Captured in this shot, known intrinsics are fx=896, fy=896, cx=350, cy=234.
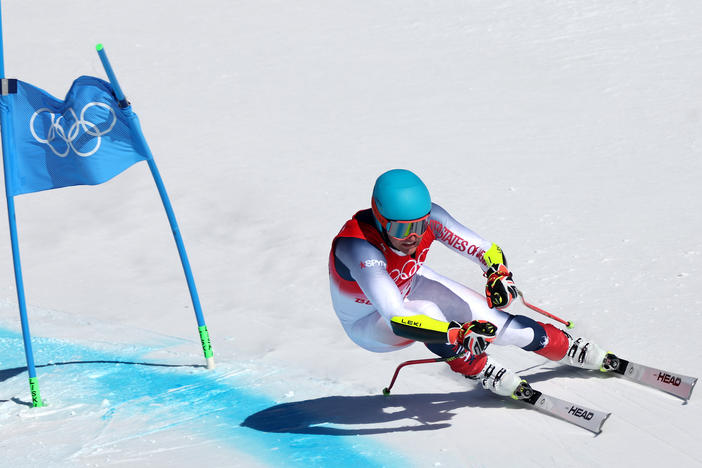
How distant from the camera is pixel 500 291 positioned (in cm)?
537

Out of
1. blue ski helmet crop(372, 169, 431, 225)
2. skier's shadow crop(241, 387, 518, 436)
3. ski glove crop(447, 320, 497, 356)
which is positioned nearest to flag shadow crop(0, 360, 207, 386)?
skier's shadow crop(241, 387, 518, 436)

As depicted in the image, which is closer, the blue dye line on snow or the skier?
the skier

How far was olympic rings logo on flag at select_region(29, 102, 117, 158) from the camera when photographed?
6316 millimetres

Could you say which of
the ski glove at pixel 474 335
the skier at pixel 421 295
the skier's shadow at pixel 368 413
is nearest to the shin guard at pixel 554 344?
the skier at pixel 421 295

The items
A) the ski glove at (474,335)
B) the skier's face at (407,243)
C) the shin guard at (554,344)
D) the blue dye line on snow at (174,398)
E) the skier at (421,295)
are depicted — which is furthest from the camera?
the shin guard at (554,344)

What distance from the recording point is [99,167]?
21.1 feet

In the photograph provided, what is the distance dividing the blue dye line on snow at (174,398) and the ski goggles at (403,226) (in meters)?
1.33

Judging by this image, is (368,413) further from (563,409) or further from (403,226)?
(403,226)

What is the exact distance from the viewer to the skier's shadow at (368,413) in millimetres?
5766

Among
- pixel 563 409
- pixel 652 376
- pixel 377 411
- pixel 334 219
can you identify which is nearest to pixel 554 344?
pixel 563 409

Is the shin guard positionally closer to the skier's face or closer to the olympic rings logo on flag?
the skier's face

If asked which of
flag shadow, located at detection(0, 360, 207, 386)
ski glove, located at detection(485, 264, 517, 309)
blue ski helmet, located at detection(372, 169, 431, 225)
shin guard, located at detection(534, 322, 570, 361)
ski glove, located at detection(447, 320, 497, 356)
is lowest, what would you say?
flag shadow, located at detection(0, 360, 207, 386)

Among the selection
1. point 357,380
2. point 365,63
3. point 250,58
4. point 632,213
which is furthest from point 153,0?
point 357,380

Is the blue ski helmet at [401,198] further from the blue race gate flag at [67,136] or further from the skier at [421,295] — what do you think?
the blue race gate flag at [67,136]
